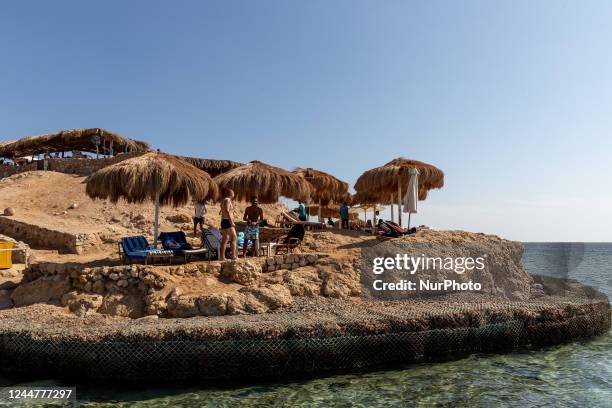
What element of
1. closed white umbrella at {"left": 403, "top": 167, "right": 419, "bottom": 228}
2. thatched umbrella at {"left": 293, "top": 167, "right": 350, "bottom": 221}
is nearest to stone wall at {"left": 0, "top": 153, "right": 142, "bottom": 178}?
thatched umbrella at {"left": 293, "top": 167, "right": 350, "bottom": 221}

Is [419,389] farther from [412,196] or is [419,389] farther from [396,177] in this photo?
[396,177]

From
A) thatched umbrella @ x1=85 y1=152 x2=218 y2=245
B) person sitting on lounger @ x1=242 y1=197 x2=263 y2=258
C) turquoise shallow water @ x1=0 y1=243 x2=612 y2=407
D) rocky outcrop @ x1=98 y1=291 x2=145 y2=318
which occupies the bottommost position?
turquoise shallow water @ x1=0 y1=243 x2=612 y2=407

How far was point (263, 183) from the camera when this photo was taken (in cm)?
Result: 1132

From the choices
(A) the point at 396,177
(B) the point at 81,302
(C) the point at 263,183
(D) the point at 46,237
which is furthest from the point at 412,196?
(D) the point at 46,237

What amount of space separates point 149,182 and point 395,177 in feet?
24.4

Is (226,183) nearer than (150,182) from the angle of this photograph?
No

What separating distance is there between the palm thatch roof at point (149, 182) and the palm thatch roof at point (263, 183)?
4.66 feet

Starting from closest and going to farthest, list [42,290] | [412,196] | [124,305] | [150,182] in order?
[124,305]
[42,290]
[150,182]
[412,196]

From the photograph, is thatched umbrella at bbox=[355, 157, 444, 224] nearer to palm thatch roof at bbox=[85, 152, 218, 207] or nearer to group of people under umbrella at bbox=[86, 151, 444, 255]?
group of people under umbrella at bbox=[86, 151, 444, 255]

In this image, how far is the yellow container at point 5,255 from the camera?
403 inches

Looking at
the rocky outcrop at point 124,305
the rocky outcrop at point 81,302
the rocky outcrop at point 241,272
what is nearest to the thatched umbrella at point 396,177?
the rocky outcrop at point 241,272

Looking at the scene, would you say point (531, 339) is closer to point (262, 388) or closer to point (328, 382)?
point (328, 382)

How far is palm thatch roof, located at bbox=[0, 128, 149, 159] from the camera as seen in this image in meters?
25.3

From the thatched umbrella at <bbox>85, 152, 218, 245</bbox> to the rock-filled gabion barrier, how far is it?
2754mm
